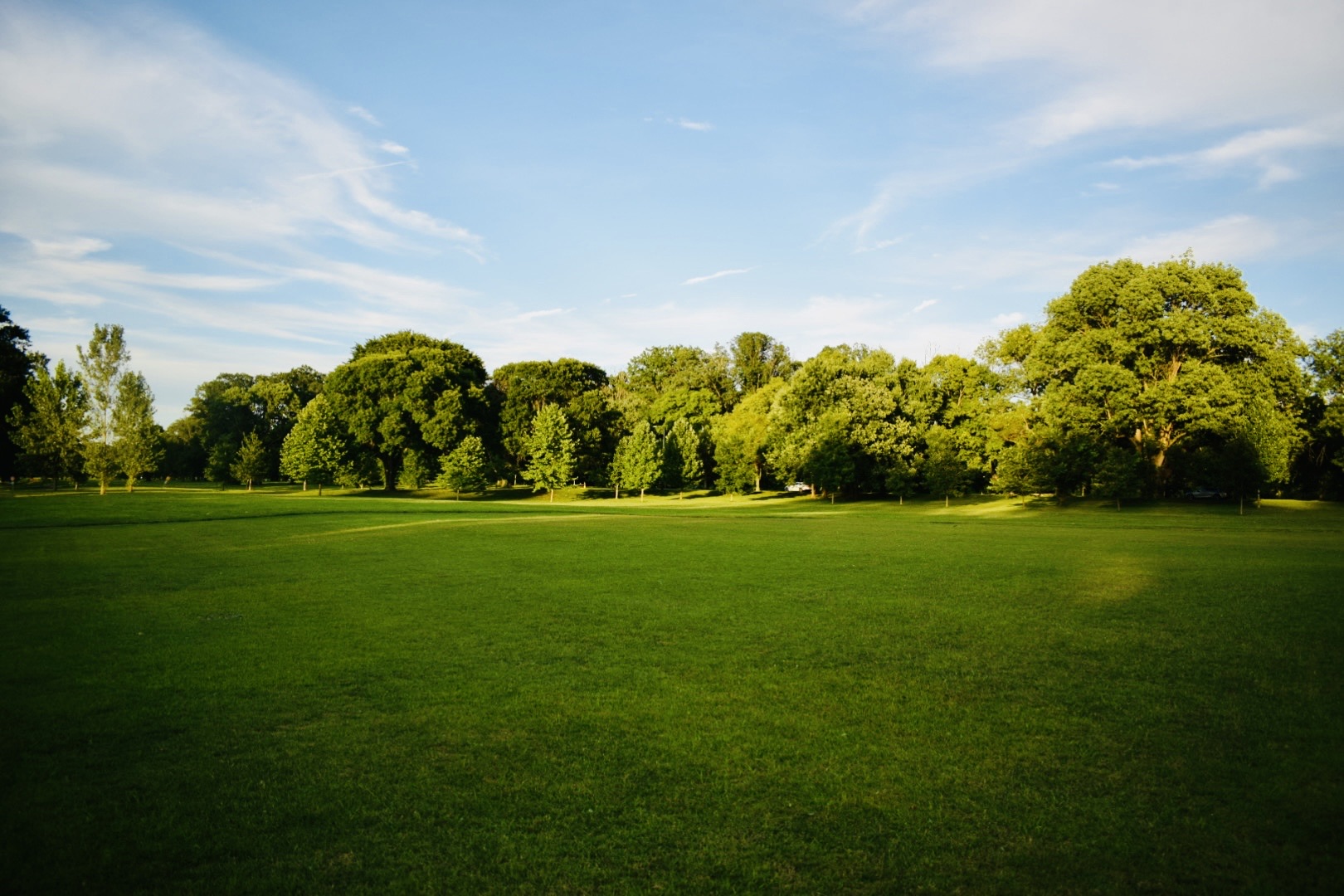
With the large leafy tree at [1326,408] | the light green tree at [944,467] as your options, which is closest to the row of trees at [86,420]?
the light green tree at [944,467]

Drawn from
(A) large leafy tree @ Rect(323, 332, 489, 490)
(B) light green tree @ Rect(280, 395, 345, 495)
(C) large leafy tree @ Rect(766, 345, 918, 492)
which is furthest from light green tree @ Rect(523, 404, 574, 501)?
(C) large leafy tree @ Rect(766, 345, 918, 492)

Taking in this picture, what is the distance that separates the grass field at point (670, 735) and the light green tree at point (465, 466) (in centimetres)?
4966

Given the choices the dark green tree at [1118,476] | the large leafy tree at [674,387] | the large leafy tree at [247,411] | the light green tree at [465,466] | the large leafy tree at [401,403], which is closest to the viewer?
the dark green tree at [1118,476]

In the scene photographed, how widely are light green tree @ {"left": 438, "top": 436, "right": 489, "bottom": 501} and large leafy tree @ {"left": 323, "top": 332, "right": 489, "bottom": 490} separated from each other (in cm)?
234

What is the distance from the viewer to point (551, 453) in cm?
6856

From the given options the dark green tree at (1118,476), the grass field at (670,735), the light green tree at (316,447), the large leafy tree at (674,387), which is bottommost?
the grass field at (670,735)

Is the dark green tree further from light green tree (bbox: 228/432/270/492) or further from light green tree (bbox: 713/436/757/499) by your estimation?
light green tree (bbox: 228/432/270/492)


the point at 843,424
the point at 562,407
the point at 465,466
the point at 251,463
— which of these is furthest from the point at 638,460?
the point at 251,463

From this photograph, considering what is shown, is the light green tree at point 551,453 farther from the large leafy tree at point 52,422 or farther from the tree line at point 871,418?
the large leafy tree at point 52,422

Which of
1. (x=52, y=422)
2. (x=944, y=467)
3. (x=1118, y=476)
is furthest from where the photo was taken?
(x=944, y=467)

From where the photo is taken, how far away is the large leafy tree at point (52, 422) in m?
53.1

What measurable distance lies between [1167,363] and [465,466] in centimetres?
5645

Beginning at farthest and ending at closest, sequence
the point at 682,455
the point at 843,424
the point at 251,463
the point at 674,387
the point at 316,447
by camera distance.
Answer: the point at 674,387 → the point at 682,455 → the point at 251,463 → the point at 316,447 → the point at 843,424

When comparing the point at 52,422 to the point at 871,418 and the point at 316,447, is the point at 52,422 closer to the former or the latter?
the point at 316,447
